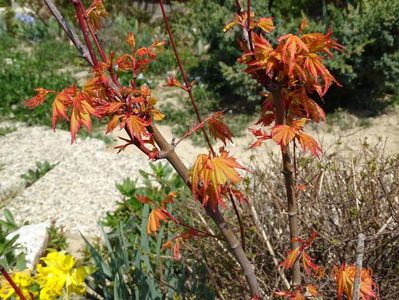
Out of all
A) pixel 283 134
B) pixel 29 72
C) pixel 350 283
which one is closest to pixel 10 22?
pixel 29 72

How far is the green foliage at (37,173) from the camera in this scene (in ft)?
12.8

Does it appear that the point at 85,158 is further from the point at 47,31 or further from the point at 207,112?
the point at 47,31

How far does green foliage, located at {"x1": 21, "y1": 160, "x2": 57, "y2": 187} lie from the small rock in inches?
39.2

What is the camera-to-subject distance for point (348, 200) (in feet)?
6.14

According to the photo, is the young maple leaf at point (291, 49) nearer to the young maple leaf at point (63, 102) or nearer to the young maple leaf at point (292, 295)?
the young maple leaf at point (63, 102)

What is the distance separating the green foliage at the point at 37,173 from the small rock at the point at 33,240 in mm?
995

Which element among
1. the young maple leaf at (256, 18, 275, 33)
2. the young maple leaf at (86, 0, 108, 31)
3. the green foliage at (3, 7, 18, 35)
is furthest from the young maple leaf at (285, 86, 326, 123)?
the green foliage at (3, 7, 18, 35)

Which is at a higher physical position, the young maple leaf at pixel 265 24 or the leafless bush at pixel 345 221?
the young maple leaf at pixel 265 24

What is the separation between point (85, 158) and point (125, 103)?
3300 millimetres

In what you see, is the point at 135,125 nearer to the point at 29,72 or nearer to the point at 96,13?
the point at 96,13

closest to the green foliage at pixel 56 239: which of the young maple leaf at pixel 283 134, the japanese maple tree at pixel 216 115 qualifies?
the japanese maple tree at pixel 216 115

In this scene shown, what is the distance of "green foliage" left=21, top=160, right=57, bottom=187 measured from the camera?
154 inches

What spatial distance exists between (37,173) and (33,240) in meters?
1.28

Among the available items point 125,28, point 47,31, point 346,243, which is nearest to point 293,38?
point 346,243
